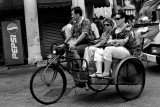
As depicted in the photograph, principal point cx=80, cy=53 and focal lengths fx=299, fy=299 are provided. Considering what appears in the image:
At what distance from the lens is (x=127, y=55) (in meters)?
5.72

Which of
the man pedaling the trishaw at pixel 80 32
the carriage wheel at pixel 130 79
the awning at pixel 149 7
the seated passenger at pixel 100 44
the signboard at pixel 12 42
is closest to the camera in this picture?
the carriage wheel at pixel 130 79

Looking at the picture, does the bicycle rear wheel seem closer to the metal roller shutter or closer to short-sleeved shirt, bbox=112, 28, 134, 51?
short-sleeved shirt, bbox=112, 28, 134, 51

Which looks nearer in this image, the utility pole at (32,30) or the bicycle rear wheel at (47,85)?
the bicycle rear wheel at (47,85)

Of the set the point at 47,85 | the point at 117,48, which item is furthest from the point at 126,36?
the point at 47,85

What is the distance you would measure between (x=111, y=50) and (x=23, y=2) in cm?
917

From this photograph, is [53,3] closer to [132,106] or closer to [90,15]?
[90,15]

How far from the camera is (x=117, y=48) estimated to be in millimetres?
5637

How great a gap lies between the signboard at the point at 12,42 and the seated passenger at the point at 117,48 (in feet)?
26.1

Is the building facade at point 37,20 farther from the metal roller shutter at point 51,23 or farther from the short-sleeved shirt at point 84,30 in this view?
the short-sleeved shirt at point 84,30

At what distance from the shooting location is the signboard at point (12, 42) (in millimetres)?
13203

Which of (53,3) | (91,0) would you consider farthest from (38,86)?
(91,0)

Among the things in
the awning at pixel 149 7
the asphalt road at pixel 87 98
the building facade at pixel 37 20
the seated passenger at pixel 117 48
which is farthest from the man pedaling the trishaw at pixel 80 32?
the building facade at pixel 37 20

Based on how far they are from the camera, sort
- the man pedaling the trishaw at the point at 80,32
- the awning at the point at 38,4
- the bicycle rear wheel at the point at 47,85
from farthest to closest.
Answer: the awning at the point at 38,4, the man pedaling the trishaw at the point at 80,32, the bicycle rear wheel at the point at 47,85

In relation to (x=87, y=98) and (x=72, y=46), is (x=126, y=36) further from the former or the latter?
(x=87, y=98)
